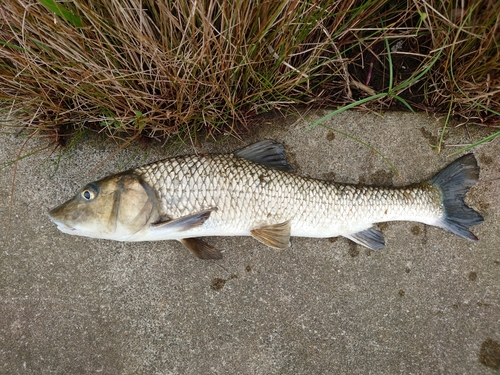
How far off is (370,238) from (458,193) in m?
0.67

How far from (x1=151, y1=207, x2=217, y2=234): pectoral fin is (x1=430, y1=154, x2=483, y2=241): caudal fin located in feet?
5.14

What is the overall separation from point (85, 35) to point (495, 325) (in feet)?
10.6

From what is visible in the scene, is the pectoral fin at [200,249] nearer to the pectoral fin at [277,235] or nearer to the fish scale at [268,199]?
the fish scale at [268,199]

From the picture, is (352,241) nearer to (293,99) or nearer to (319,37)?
(293,99)

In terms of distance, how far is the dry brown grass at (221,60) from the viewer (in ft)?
6.16

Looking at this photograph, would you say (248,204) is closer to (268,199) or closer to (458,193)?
(268,199)

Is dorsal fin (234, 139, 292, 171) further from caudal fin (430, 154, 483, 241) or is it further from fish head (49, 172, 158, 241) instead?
caudal fin (430, 154, 483, 241)

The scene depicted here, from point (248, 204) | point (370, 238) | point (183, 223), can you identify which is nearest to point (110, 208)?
point (183, 223)

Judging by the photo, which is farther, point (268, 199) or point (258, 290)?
point (258, 290)

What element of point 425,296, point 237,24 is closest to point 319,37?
point 237,24

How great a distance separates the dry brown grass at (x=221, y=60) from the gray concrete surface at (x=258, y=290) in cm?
23

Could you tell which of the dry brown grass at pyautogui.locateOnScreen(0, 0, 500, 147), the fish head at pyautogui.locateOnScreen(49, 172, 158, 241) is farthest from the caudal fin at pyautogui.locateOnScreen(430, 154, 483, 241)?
the fish head at pyautogui.locateOnScreen(49, 172, 158, 241)

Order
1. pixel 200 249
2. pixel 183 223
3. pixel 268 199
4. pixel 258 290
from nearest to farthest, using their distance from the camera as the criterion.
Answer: pixel 183 223 < pixel 268 199 < pixel 200 249 < pixel 258 290

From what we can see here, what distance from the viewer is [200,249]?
2234 mm
